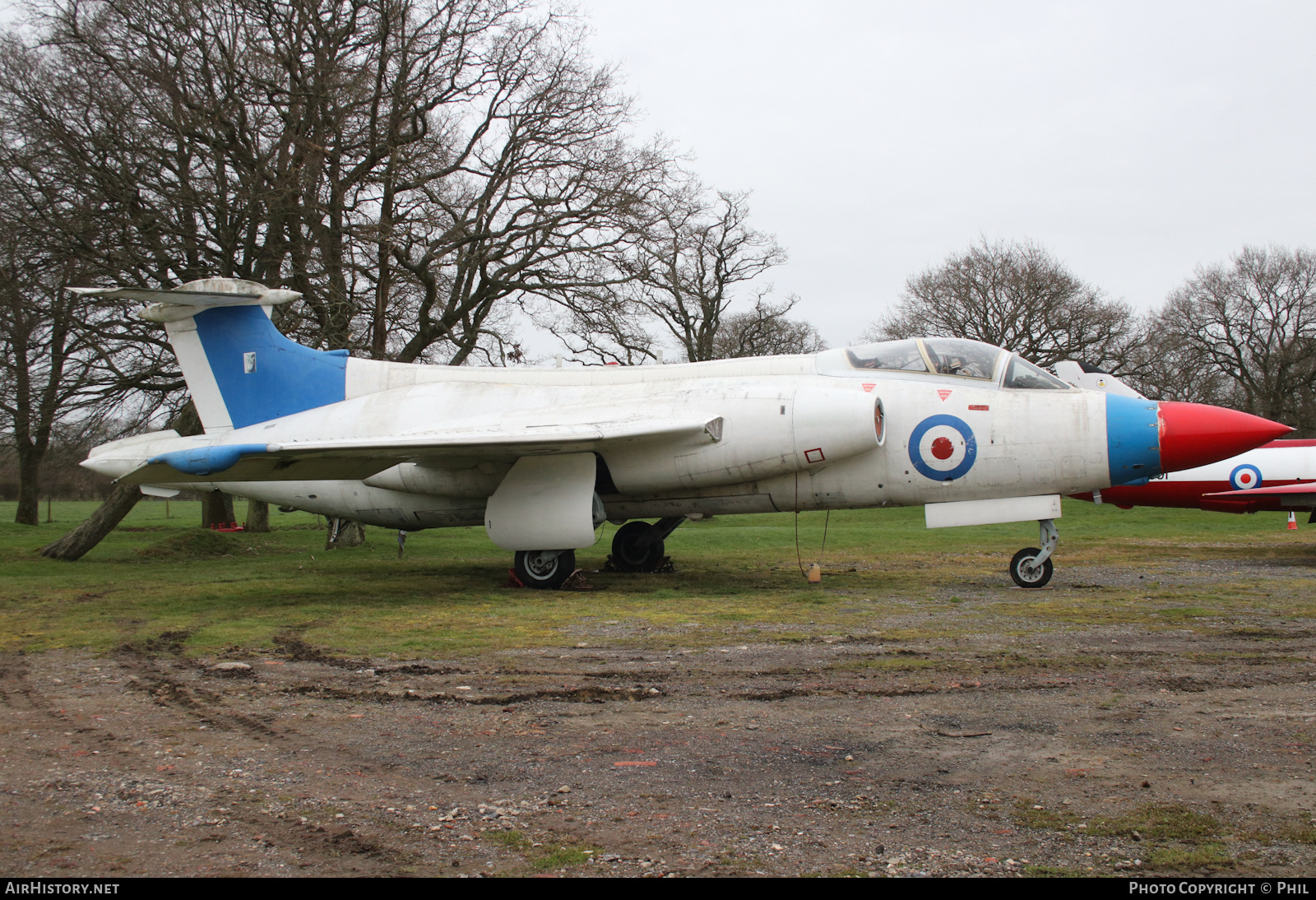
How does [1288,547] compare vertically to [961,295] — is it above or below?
below

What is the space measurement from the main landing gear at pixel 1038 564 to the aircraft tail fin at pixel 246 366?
924 centimetres

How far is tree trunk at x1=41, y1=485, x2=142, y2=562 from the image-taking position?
15656 mm

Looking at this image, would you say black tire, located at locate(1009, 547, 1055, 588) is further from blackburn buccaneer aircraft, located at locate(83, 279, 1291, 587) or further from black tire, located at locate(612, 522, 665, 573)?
black tire, located at locate(612, 522, 665, 573)

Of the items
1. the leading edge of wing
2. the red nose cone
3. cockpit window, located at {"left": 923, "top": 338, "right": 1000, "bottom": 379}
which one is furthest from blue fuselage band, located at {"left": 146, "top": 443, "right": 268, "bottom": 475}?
the red nose cone

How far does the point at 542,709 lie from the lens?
501 cm

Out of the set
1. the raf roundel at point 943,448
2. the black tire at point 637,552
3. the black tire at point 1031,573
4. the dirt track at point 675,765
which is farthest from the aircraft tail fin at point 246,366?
the black tire at point 1031,573

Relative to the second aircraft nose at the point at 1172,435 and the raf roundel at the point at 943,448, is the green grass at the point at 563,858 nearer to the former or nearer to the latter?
the raf roundel at the point at 943,448

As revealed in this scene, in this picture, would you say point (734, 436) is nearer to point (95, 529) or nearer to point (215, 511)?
point (95, 529)

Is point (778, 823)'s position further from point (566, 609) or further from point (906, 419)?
point (906, 419)

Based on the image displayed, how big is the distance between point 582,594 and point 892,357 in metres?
4.72

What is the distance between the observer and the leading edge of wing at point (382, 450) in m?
9.60

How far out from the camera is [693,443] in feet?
34.9
